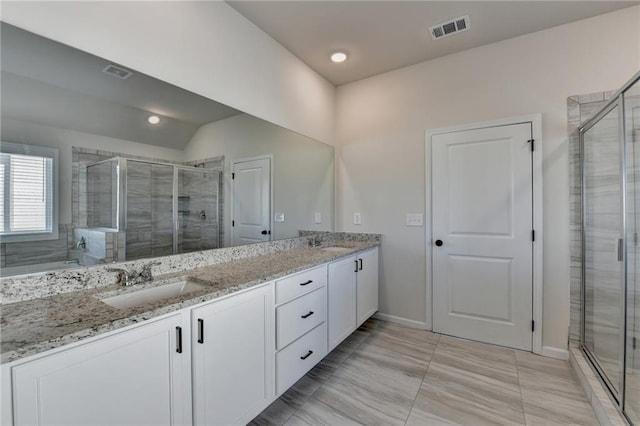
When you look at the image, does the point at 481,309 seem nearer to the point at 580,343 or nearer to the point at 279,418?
the point at 580,343

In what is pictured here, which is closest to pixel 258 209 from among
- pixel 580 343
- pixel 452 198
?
pixel 452 198

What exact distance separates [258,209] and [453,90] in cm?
219

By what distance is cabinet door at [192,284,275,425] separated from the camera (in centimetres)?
128

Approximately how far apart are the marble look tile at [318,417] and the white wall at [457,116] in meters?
1.53

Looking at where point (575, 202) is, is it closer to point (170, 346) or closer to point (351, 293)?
point (351, 293)

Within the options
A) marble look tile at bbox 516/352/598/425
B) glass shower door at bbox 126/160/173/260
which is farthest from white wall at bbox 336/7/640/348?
glass shower door at bbox 126/160/173/260

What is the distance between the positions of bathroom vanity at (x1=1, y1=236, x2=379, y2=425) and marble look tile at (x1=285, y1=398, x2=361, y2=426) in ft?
0.60

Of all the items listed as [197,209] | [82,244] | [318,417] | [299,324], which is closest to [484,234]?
[299,324]

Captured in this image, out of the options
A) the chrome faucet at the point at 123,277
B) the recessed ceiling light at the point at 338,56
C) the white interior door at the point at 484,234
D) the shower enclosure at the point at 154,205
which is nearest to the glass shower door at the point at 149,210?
the shower enclosure at the point at 154,205

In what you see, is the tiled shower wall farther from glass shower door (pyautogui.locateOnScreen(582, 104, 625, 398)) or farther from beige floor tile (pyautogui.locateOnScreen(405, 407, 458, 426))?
beige floor tile (pyautogui.locateOnScreen(405, 407, 458, 426))

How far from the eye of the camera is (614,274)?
6.23 ft

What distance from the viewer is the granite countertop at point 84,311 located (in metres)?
0.86

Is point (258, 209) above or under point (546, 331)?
above

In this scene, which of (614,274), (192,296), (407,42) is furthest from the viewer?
(407,42)
